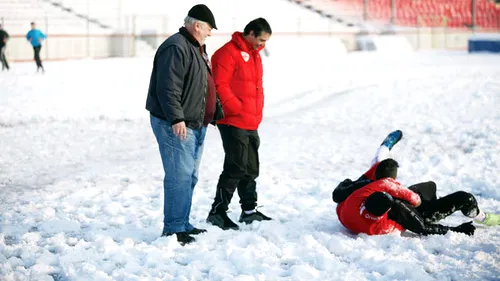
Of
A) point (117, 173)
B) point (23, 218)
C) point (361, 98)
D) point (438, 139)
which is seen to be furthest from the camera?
point (361, 98)

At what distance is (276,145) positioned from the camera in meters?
11.1

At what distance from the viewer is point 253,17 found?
117 ft

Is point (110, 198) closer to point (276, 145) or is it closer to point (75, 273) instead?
point (75, 273)

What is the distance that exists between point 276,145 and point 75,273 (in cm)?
643

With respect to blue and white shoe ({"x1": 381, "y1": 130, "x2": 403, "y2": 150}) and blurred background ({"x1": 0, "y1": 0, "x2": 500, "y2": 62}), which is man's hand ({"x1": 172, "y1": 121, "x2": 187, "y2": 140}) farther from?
blurred background ({"x1": 0, "y1": 0, "x2": 500, "y2": 62})

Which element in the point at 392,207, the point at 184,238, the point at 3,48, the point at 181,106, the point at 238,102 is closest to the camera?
the point at 181,106

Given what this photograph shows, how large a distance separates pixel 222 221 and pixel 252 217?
1.02ft

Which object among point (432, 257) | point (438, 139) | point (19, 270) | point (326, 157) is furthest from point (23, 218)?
point (438, 139)

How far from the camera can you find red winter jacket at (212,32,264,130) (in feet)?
20.0

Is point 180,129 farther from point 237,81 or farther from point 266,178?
point 266,178

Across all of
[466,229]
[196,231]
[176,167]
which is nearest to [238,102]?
[176,167]

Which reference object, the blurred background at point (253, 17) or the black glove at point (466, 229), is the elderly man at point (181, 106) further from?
the blurred background at point (253, 17)

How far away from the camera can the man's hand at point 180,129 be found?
525cm

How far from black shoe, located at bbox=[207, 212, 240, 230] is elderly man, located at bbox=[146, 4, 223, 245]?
0.54m
